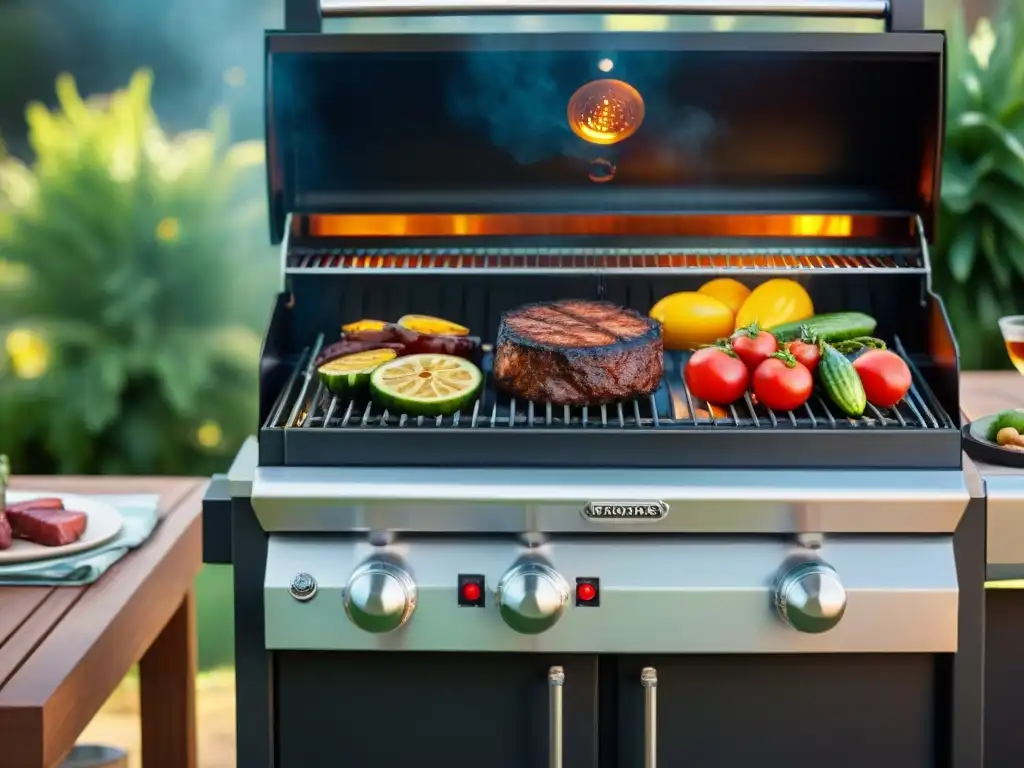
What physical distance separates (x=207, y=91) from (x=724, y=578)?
5722mm

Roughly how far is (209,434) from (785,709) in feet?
11.1

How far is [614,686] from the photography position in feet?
7.04

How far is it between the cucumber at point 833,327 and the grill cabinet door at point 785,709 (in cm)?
62

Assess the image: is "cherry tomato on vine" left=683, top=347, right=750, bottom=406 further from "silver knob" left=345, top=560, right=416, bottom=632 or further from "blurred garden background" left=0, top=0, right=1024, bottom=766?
"blurred garden background" left=0, top=0, right=1024, bottom=766

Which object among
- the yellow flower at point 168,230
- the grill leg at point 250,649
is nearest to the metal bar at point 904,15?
the grill leg at point 250,649

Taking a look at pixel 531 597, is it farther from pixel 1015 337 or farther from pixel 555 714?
pixel 1015 337

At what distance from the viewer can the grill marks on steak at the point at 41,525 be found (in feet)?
8.04

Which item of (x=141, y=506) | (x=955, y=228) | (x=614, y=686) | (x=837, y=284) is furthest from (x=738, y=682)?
(x=955, y=228)

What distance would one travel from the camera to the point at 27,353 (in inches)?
191

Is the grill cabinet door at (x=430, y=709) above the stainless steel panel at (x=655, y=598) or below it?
below

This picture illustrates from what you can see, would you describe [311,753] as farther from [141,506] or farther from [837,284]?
[837,284]

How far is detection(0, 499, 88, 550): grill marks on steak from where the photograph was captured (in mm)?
2451

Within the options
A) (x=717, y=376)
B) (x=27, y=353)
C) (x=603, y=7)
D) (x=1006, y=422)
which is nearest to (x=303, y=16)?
(x=603, y=7)

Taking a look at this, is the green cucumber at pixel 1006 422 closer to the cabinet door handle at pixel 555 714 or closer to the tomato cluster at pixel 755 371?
the tomato cluster at pixel 755 371
